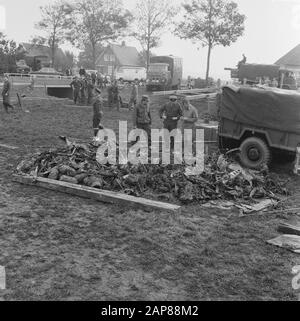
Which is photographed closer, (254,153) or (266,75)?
(254,153)

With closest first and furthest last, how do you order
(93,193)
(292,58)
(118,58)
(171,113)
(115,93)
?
1. (93,193)
2. (171,113)
3. (115,93)
4. (292,58)
5. (118,58)

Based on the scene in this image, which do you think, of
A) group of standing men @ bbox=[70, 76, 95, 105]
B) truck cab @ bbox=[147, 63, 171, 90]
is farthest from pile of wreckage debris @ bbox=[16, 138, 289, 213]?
truck cab @ bbox=[147, 63, 171, 90]

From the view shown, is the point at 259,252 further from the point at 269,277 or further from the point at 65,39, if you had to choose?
the point at 65,39

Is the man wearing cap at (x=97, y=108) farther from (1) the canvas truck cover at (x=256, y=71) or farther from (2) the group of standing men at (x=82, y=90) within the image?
(1) the canvas truck cover at (x=256, y=71)

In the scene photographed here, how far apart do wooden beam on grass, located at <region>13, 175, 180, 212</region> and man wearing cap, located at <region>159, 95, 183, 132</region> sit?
5.14 metres

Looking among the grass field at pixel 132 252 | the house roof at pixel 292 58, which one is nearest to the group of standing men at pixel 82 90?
the grass field at pixel 132 252

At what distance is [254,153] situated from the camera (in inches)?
426

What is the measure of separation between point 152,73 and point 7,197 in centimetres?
3007

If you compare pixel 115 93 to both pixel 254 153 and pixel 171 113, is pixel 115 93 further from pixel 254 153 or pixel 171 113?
pixel 254 153

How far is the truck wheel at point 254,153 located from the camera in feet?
34.9

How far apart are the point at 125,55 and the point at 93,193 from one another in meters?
78.7

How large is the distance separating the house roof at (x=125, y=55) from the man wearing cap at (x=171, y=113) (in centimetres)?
7064

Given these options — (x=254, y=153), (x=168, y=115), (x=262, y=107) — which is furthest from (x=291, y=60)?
(x=254, y=153)

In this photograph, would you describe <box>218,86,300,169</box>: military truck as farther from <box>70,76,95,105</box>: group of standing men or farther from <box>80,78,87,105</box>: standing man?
<box>80,78,87,105</box>: standing man
